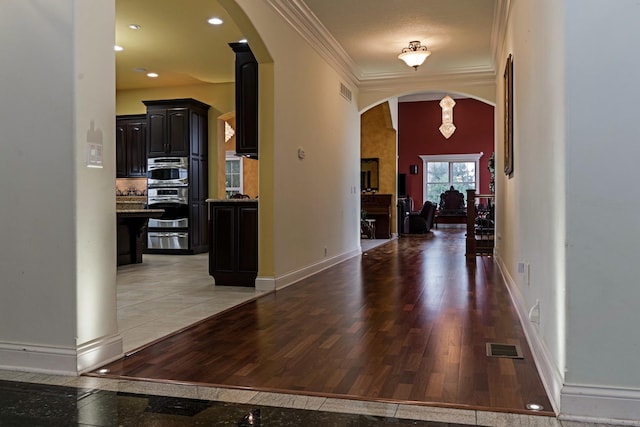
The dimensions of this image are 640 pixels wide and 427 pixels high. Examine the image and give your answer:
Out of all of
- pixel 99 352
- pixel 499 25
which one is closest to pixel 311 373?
pixel 99 352

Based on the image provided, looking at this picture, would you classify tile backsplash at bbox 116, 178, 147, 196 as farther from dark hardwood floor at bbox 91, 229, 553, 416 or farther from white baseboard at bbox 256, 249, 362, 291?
dark hardwood floor at bbox 91, 229, 553, 416

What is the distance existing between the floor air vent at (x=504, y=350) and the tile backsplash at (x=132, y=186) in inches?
327

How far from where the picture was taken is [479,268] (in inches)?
270

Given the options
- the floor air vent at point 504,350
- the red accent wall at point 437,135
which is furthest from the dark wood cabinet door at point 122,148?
the red accent wall at point 437,135

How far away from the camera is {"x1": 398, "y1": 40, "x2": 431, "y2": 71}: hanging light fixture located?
6.89 m

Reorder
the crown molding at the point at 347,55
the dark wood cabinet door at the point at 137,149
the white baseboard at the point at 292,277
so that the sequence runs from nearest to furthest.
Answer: the white baseboard at the point at 292,277, the crown molding at the point at 347,55, the dark wood cabinet door at the point at 137,149

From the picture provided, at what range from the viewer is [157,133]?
941 cm

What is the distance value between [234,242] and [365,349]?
2703 millimetres

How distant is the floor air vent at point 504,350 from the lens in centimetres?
293

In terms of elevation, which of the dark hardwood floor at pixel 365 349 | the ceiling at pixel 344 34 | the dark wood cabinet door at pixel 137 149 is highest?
the ceiling at pixel 344 34

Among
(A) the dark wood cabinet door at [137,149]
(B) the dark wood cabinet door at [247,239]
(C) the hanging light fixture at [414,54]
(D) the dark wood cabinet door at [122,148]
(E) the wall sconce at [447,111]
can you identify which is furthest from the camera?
(E) the wall sconce at [447,111]

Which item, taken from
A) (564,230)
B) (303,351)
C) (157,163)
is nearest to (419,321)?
(303,351)

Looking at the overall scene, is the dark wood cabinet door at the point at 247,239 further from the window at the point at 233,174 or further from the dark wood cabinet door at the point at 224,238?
the window at the point at 233,174

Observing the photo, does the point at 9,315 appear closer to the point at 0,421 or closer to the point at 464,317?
the point at 0,421
